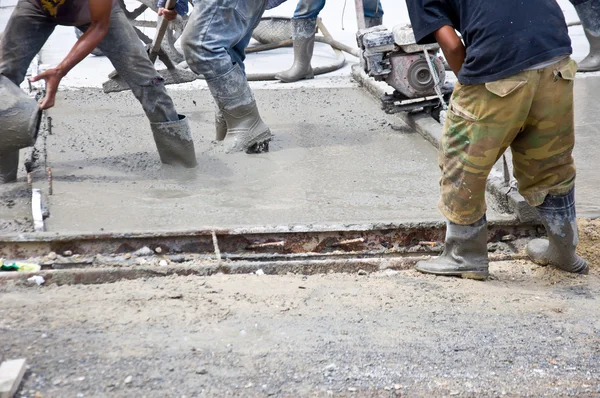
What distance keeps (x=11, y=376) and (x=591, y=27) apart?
6712 millimetres

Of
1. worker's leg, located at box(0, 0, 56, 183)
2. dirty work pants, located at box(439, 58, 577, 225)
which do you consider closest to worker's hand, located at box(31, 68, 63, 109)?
worker's leg, located at box(0, 0, 56, 183)

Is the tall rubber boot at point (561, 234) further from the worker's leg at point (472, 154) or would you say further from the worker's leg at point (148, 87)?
the worker's leg at point (148, 87)

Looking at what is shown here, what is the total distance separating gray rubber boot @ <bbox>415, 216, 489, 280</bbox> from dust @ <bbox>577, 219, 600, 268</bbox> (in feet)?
1.99

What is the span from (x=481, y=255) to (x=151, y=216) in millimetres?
1723

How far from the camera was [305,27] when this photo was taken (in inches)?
309

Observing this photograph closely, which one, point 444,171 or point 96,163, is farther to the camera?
point 96,163

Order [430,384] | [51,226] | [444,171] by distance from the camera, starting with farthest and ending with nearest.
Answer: [51,226], [444,171], [430,384]

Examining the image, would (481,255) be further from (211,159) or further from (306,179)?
(211,159)

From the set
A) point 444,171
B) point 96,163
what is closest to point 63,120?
point 96,163

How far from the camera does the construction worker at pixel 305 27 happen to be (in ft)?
25.6

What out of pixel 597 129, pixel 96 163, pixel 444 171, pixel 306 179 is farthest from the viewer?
pixel 597 129

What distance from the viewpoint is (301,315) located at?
10.2 feet

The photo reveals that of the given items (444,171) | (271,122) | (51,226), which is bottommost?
(271,122)

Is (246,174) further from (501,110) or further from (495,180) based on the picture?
(501,110)
